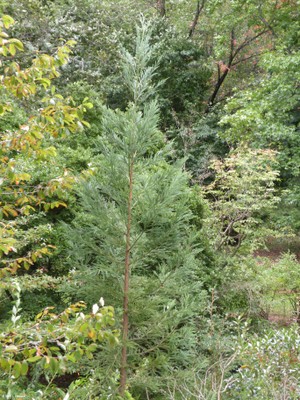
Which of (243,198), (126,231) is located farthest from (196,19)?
(126,231)

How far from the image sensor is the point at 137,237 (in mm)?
5262

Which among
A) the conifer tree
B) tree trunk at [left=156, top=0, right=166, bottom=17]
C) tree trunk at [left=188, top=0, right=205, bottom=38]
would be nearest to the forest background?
the conifer tree

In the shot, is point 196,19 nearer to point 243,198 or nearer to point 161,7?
point 161,7

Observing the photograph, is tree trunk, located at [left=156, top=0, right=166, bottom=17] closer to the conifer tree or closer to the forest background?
the forest background

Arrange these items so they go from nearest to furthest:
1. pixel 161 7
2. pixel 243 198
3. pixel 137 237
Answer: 1. pixel 137 237
2. pixel 243 198
3. pixel 161 7

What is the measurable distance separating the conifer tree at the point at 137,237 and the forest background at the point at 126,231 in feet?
0.07

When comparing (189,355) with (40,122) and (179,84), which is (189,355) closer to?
(40,122)

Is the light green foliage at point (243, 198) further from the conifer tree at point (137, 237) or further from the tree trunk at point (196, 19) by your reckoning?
the tree trunk at point (196, 19)

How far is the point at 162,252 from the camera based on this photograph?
5410mm

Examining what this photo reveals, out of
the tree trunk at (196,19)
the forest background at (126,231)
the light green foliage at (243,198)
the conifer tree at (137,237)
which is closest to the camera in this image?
the forest background at (126,231)

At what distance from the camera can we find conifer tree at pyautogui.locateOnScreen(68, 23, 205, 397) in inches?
206

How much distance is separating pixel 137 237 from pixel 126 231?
0.46ft

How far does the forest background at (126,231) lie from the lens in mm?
3631

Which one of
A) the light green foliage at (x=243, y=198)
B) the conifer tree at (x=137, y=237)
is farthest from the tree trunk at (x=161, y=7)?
the conifer tree at (x=137, y=237)
